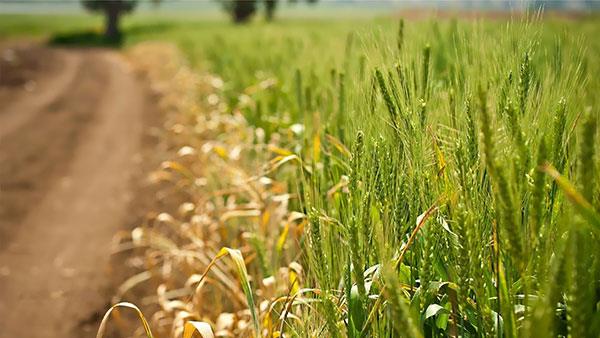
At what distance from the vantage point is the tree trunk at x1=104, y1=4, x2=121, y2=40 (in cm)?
3045

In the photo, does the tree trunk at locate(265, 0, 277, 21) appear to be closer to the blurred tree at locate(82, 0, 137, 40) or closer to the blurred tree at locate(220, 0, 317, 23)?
the blurred tree at locate(220, 0, 317, 23)

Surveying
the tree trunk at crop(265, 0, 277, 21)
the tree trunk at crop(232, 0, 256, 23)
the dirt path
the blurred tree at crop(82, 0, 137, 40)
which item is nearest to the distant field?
the dirt path

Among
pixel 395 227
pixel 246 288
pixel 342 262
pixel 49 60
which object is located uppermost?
pixel 395 227

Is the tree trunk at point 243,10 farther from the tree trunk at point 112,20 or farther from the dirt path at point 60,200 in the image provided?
the dirt path at point 60,200

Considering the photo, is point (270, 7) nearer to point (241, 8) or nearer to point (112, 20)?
point (241, 8)

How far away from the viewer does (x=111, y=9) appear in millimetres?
30453

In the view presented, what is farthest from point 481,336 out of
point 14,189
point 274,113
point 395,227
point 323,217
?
point 14,189

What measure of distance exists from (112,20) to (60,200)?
28.4 m

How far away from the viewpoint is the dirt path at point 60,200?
3051 mm

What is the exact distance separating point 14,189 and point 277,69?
2.38m

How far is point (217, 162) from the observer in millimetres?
3336

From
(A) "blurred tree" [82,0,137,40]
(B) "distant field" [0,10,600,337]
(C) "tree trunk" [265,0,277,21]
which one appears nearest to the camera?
(B) "distant field" [0,10,600,337]

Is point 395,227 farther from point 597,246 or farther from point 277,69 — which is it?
point 277,69

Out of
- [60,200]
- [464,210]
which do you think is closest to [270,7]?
[60,200]
